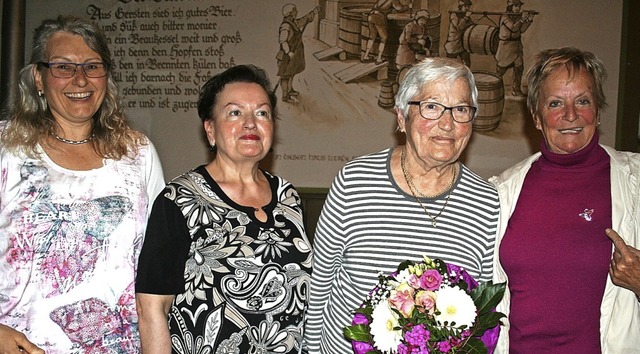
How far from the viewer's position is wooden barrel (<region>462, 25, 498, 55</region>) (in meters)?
6.02

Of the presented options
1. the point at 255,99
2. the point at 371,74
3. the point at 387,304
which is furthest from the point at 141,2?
the point at 387,304

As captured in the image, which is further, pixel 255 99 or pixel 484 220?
pixel 255 99

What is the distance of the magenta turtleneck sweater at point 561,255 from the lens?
2576mm

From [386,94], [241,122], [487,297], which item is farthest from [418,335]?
[386,94]

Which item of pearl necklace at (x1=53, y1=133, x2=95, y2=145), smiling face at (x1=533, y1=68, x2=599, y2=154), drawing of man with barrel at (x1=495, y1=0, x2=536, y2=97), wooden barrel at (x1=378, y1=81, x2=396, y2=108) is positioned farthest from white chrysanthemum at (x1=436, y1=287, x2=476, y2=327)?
drawing of man with barrel at (x1=495, y1=0, x2=536, y2=97)

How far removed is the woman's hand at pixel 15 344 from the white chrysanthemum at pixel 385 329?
3.91 feet

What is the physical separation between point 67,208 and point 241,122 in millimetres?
755

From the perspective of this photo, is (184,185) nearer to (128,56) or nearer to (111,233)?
(111,233)

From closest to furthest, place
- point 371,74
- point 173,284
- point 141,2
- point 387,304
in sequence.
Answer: point 387,304, point 173,284, point 371,74, point 141,2

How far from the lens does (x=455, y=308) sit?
1920 mm

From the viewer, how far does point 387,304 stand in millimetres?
2014

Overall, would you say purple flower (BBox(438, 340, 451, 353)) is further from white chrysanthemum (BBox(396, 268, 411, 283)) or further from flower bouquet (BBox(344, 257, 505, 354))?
white chrysanthemum (BBox(396, 268, 411, 283))

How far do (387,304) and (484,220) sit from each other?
75 centimetres

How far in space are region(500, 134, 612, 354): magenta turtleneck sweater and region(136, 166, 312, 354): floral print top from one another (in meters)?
0.92
